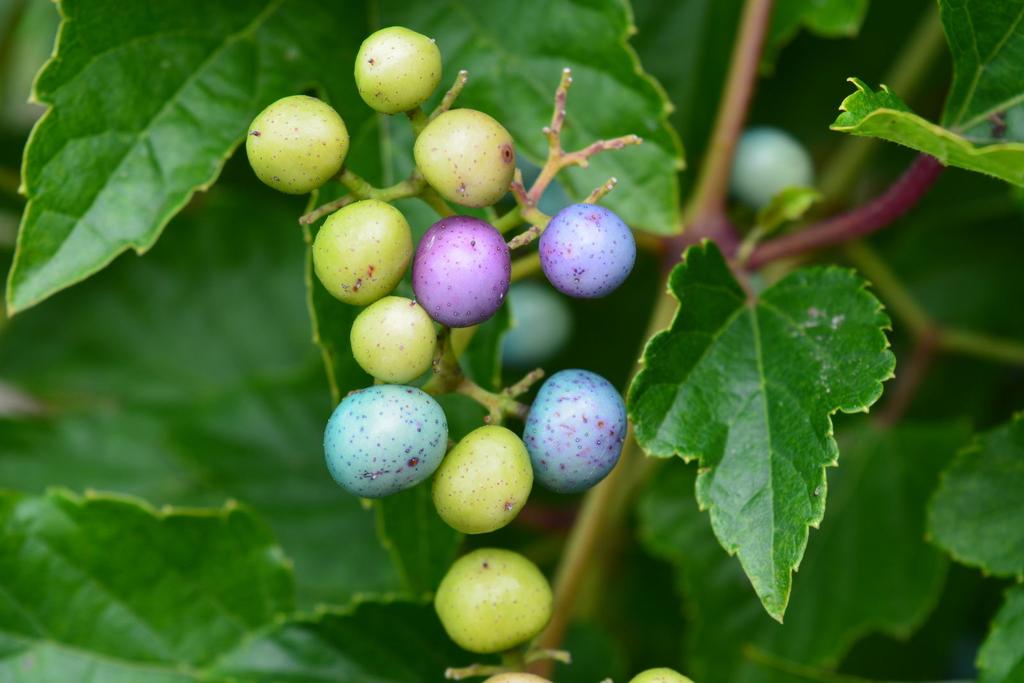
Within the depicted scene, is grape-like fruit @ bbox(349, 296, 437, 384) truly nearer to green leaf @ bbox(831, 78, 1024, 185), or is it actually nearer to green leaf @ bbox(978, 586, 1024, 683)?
green leaf @ bbox(831, 78, 1024, 185)

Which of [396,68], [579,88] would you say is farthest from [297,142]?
[579,88]

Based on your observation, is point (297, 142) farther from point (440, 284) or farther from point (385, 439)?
point (385, 439)

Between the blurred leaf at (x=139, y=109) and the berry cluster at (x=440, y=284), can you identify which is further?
the blurred leaf at (x=139, y=109)

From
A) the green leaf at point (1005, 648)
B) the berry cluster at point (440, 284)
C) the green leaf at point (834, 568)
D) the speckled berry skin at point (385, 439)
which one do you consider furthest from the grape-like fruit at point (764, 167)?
the speckled berry skin at point (385, 439)

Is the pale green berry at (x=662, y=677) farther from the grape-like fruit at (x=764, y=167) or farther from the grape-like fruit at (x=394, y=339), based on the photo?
the grape-like fruit at (x=764, y=167)

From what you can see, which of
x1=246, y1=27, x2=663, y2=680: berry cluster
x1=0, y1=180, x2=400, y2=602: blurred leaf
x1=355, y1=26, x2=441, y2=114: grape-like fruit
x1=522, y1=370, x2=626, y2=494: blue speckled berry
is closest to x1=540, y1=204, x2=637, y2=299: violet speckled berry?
x1=246, y1=27, x2=663, y2=680: berry cluster

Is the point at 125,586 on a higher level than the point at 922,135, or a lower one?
lower

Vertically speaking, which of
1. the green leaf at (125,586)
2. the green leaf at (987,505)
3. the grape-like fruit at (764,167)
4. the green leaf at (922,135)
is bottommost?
the green leaf at (125,586)
